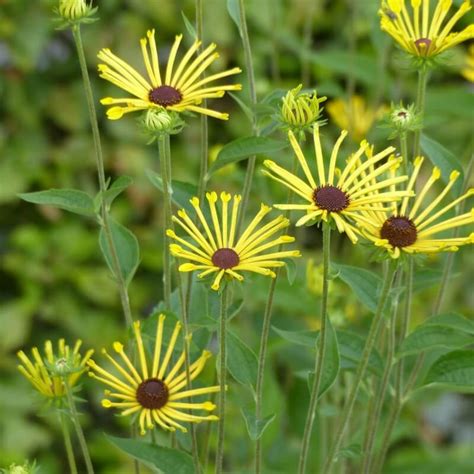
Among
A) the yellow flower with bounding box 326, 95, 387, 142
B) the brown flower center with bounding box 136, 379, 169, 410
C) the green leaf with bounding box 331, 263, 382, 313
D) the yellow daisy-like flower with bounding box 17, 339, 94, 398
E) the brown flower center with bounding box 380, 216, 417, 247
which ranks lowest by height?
the brown flower center with bounding box 136, 379, 169, 410

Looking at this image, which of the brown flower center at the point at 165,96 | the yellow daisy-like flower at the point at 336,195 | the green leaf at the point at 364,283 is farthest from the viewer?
the green leaf at the point at 364,283

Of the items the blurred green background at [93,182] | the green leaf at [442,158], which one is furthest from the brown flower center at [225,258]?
the blurred green background at [93,182]

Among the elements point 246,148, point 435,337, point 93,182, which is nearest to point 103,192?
point 246,148

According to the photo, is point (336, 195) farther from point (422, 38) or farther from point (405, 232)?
point (422, 38)

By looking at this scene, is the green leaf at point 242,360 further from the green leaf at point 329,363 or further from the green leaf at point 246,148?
the green leaf at point 246,148

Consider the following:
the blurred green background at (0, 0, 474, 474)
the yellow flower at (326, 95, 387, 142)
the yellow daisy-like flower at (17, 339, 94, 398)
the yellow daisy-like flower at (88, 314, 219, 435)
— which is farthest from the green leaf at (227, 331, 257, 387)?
the blurred green background at (0, 0, 474, 474)

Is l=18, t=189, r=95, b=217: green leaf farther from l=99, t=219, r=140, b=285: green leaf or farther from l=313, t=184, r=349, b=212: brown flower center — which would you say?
l=313, t=184, r=349, b=212: brown flower center
